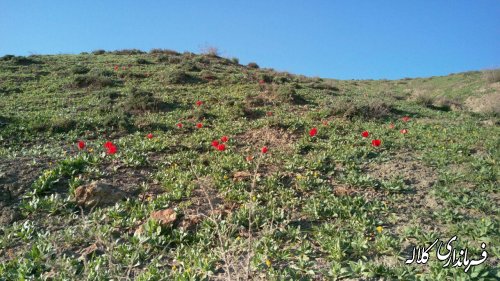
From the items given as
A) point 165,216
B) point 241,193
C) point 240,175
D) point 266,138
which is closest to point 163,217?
point 165,216

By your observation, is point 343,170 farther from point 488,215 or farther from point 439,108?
point 439,108

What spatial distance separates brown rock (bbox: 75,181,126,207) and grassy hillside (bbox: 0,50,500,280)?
0.07 ft

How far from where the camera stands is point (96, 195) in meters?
5.27

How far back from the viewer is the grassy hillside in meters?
3.85

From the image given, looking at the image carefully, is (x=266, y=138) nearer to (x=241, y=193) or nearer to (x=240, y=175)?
(x=240, y=175)

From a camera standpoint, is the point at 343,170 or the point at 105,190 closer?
the point at 105,190

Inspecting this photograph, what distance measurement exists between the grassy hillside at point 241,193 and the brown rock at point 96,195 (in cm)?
2

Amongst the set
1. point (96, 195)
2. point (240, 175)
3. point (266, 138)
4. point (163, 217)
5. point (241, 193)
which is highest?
point (266, 138)

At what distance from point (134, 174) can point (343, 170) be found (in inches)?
150

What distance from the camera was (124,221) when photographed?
474 centimetres

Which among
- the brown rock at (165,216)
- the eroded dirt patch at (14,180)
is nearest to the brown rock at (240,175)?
the brown rock at (165,216)

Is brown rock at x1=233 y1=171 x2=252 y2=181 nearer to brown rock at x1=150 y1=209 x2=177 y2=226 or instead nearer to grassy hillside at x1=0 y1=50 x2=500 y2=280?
grassy hillside at x1=0 y1=50 x2=500 y2=280

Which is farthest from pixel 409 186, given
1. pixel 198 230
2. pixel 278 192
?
pixel 198 230

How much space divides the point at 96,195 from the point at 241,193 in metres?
2.20
